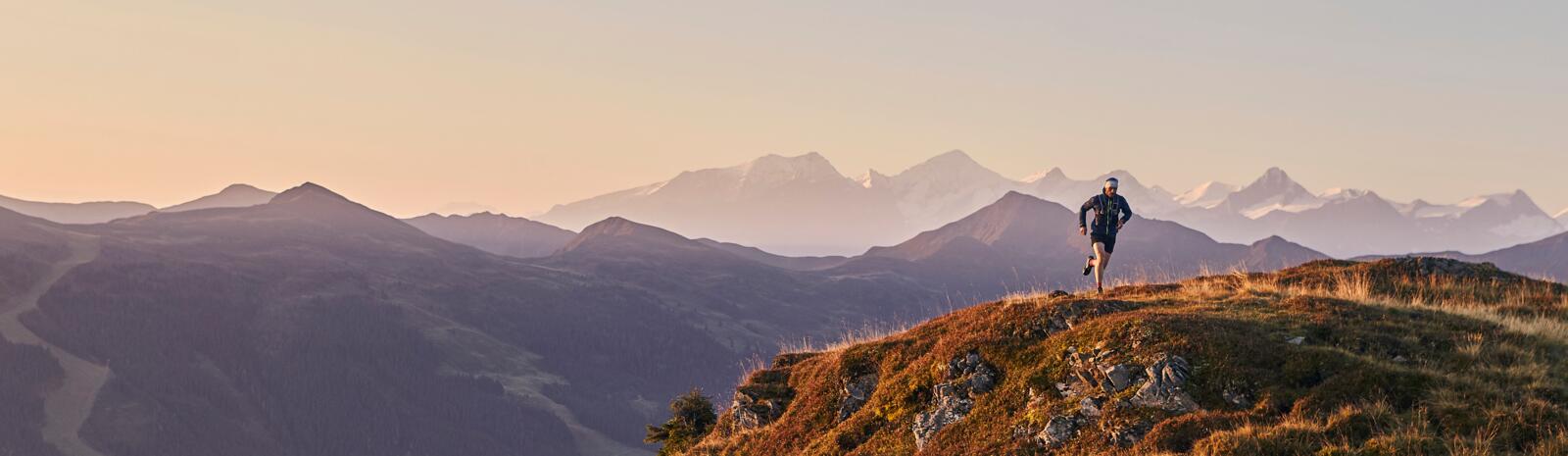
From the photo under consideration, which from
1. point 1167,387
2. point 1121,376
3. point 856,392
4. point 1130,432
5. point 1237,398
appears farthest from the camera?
point 856,392

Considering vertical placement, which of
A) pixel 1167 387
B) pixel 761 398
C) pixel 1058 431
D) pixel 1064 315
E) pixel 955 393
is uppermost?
pixel 1064 315

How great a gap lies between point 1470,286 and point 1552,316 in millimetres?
3741

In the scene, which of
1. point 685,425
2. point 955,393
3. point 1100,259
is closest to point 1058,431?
point 955,393

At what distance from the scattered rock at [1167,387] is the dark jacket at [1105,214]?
10448 mm

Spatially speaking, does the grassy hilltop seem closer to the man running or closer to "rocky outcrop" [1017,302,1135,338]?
"rocky outcrop" [1017,302,1135,338]

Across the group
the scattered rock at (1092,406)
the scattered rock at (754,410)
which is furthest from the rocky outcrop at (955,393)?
the scattered rock at (754,410)

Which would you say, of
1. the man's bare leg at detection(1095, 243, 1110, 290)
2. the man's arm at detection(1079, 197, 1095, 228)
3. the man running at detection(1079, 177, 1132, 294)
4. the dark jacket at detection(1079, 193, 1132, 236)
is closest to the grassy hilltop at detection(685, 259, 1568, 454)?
the man's bare leg at detection(1095, 243, 1110, 290)

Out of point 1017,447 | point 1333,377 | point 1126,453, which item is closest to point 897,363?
point 1017,447

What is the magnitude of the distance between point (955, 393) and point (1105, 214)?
35.1ft

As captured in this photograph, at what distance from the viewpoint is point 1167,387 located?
16.5 meters

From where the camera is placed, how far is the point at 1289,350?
673 inches

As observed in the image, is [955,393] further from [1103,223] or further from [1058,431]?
[1103,223]

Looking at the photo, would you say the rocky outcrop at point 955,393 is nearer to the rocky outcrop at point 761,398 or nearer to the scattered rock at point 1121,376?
the scattered rock at point 1121,376

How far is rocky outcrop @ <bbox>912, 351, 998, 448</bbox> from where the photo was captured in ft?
61.4
